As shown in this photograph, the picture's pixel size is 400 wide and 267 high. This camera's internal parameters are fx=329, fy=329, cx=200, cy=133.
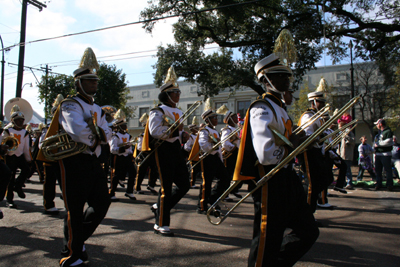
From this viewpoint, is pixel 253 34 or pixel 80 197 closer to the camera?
pixel 80 197

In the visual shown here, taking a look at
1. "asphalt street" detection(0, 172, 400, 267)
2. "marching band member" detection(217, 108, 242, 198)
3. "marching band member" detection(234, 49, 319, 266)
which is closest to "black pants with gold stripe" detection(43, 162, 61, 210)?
"asphalt street" detection(0, 172, 400, 267)

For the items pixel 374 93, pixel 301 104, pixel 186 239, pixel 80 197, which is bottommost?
pixel 186 239

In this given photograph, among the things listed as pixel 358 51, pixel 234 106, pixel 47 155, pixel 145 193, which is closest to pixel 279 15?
pixel 358 51

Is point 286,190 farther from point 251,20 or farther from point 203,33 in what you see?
point 203,33

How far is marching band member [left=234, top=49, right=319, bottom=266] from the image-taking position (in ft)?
8.70

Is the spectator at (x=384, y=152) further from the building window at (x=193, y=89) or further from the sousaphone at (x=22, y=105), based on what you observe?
the building window at (x=193, y=89)

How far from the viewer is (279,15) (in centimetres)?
1672

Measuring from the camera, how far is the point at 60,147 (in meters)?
3.60

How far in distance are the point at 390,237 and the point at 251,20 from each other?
48.7ft

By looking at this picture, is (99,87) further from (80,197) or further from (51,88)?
(80,197)

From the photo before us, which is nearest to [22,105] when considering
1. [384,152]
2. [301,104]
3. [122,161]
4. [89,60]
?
[122,161]

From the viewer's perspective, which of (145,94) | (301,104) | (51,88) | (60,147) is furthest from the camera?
(145,94)

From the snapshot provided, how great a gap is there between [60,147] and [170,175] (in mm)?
1743

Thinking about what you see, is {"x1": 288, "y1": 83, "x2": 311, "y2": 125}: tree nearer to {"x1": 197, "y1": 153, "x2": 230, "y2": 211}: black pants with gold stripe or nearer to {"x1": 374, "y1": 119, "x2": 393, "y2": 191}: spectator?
{"x1": 374, "y1": 119, "x2": 393, "y2": 191}: spectator
